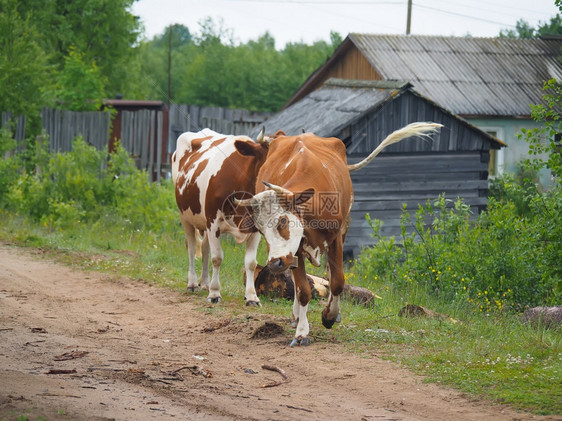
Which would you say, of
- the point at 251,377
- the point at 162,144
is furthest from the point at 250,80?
the point at 251,377

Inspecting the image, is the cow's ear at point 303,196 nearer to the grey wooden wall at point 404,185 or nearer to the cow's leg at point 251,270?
the cow's leg at point 251,270

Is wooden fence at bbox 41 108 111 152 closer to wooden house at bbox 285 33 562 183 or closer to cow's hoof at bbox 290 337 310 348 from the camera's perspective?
wooden house at bbox 285 33 562 183

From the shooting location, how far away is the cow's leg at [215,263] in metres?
9.93

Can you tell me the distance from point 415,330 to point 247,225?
2186mm

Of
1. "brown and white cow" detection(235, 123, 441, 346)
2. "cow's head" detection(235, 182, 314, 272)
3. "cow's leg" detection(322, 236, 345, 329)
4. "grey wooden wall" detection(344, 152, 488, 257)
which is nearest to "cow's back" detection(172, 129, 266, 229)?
"brown and white cow" detection(235, 123, 441, 346)

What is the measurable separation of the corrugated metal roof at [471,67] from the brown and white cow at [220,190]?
14.6 meters

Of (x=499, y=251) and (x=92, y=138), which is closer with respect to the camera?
(x=499, y=251)

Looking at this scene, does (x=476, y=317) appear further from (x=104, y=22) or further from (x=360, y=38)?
(x=104, y=22)

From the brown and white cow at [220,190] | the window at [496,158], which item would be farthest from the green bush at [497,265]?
the window at [496,158]

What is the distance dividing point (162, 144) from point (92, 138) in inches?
78.2

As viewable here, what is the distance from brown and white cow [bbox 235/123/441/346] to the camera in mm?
7363

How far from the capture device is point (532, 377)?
261 inches

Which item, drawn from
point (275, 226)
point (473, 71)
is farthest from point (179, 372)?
point (473, 71)

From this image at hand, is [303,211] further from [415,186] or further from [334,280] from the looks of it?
[415,186]
